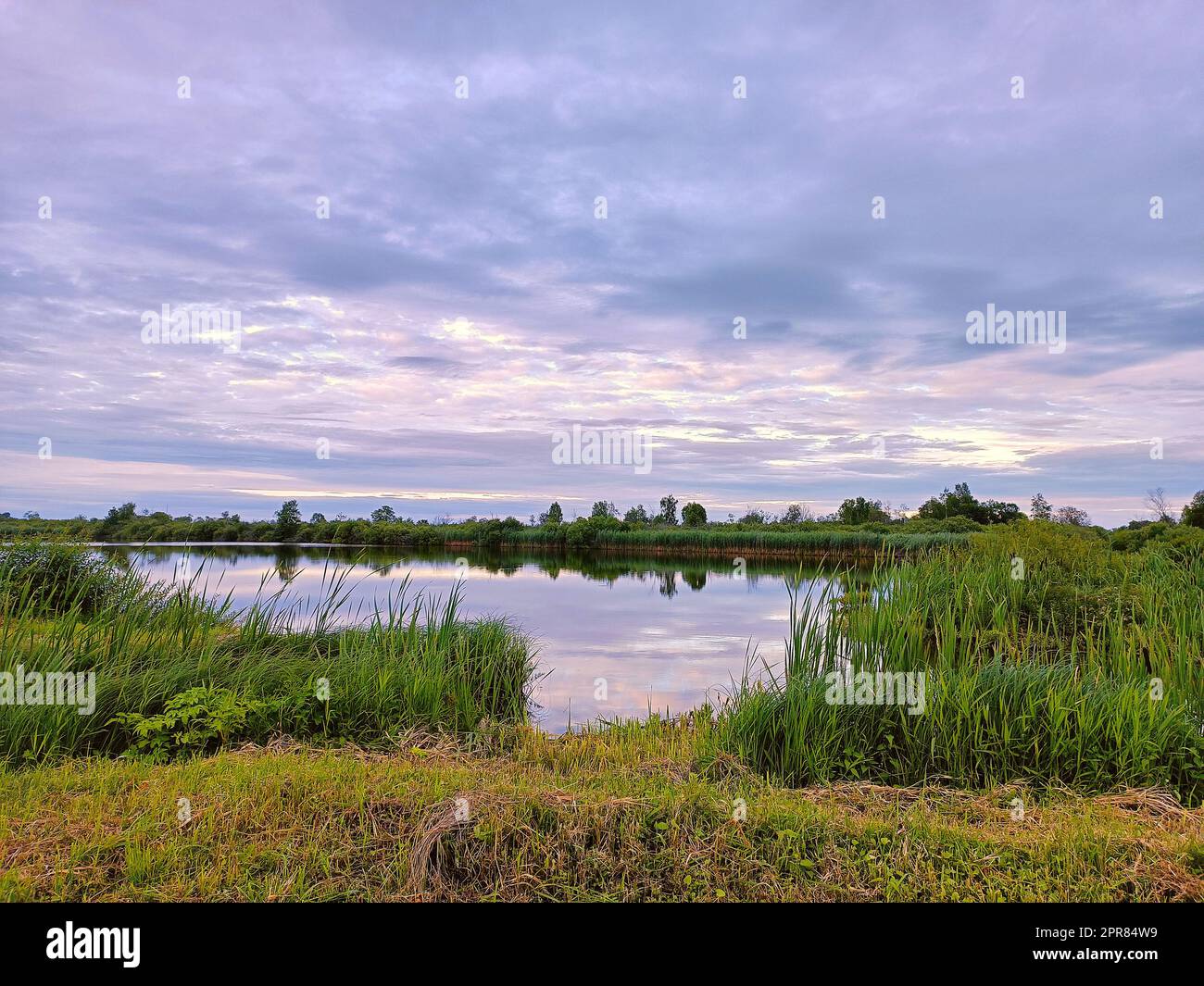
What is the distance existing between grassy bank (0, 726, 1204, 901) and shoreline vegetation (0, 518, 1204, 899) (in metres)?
0.02

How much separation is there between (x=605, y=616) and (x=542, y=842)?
15733mm

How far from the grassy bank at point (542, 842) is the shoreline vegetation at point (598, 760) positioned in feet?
0.05

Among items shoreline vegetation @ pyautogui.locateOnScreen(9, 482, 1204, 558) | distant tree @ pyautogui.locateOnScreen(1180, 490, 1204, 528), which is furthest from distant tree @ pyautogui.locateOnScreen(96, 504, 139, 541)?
distant tree @ pyautogui.locateOnScreen(1180, 490, 1204, 528)

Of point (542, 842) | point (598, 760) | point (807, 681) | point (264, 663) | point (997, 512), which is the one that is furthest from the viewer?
point (997, 512)

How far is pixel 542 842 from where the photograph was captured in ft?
12.7

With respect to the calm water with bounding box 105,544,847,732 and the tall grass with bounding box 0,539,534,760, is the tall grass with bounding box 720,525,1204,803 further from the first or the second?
the tall grass with bounding box 0,539,534,760

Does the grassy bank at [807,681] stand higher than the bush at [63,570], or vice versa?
the bush at [63,570]

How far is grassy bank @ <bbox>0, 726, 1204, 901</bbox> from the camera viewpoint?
3.59 meters

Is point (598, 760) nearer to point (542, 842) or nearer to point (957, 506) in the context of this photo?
point (542, 842)

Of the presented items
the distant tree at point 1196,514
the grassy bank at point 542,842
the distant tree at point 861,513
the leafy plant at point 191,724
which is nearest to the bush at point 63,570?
the leafy plant at point 191,724

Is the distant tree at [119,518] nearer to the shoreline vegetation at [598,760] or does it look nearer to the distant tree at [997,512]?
the shoreline vegetation at [598,760]

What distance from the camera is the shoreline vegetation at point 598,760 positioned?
12.2 feet

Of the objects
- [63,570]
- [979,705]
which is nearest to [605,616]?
[63,570]
